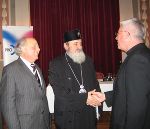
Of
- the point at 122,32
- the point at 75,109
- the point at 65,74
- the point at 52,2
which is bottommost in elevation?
the point at 75,109

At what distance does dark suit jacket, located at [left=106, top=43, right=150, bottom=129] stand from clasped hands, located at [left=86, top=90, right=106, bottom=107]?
852 millimetres

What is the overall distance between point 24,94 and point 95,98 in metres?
0.86

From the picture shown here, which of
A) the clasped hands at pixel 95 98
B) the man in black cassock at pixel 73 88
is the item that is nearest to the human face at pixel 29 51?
the man in black cassock at pixel 73 88

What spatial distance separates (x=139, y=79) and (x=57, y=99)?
4.88 ft

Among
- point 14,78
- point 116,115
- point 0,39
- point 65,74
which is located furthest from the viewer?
point 0,39

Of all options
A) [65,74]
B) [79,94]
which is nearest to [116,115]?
[79,94]

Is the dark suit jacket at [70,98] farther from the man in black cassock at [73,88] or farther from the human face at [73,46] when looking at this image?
the human face at [73,46]

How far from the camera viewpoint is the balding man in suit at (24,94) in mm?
2785

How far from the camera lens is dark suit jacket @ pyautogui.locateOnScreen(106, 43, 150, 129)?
2.11m

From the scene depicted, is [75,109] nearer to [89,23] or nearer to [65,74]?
[65,74]

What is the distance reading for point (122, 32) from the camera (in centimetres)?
239

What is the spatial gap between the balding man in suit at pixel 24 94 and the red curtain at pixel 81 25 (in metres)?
5.08

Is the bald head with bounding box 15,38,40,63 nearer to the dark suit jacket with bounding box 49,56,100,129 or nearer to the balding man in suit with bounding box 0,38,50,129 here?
the balding man in suit with bounding box 0,38,50,129

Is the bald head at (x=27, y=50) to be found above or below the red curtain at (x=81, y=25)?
below
